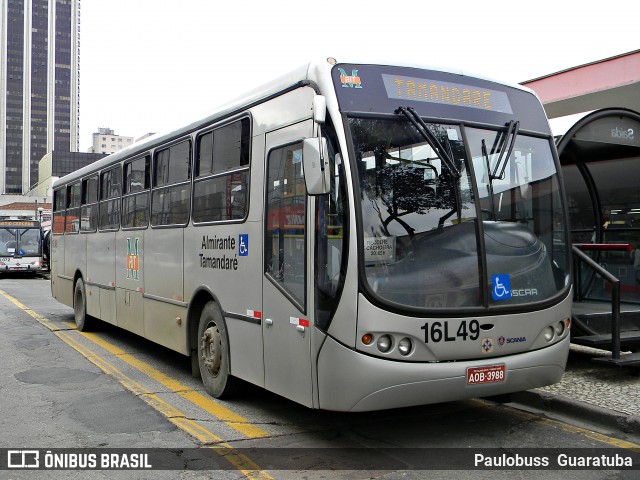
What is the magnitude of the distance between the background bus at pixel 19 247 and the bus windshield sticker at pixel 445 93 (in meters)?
29.5

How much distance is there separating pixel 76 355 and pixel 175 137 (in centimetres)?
388

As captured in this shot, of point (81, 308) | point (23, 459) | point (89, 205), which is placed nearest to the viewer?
point (23, 459)

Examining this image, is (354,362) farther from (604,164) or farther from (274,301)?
(604,164)

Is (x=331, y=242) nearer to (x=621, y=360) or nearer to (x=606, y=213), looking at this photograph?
(x=621, y=360)

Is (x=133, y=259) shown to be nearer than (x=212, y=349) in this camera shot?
No

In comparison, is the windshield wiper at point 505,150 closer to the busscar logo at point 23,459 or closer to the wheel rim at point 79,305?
the busscar logo at point 23,459

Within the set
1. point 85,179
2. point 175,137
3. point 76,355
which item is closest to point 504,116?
point 175,137

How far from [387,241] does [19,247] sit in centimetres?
2993

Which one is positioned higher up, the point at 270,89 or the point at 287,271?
the point at 270,89

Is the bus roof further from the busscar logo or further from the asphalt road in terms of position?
the busscar logo

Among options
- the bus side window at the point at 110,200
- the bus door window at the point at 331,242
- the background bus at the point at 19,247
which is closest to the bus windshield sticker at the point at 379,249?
the bus door window at the point at 331,242

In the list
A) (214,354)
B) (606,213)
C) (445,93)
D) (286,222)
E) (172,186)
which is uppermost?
(445,93)

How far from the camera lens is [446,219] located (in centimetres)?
521

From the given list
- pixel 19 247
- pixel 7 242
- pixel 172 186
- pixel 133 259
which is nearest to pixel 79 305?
pixel 133 259
